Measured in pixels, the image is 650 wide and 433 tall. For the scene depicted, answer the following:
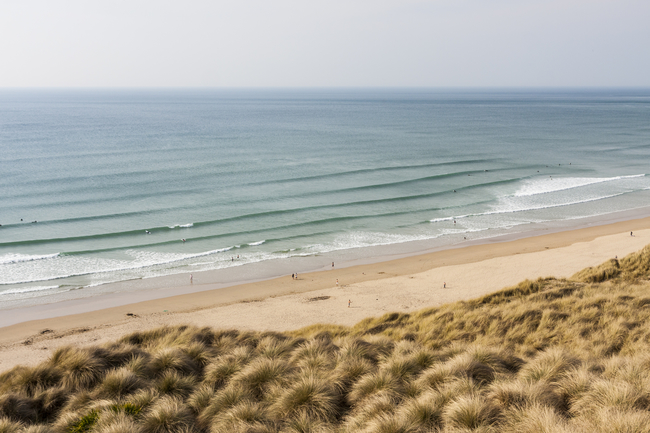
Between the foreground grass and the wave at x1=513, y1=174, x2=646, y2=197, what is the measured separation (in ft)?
122

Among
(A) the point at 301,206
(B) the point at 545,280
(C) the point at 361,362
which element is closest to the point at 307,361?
(C) the point at 361,362

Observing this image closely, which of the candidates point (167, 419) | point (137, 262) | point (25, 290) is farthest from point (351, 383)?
point (137, 262)

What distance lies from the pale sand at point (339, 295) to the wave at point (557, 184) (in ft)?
48.2

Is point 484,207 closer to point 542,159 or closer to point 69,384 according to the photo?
point 542,159

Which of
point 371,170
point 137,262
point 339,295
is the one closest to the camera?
point 339,295

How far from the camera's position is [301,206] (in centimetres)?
4156

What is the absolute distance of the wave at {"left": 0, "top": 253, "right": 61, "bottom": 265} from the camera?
29.4 m

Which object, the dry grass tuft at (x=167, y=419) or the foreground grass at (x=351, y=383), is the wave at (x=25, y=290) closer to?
the foreground grass at (x=351, y=383)

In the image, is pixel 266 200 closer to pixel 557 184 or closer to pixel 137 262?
pixel 137 262

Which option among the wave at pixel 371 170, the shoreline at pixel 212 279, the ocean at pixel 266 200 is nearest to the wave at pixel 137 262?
the ocean at pixel 266 200

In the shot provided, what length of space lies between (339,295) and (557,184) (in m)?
37.2

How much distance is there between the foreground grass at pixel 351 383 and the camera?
7051 millimetres

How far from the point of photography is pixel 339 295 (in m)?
24.9

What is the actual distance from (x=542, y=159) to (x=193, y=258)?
52932mm
